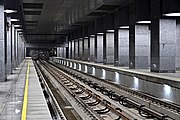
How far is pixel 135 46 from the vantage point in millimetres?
25250

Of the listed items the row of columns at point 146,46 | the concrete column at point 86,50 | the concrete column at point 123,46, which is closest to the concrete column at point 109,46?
the row of columns at point 146,46

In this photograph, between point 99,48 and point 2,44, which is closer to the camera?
point 2,44

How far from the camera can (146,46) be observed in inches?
1001

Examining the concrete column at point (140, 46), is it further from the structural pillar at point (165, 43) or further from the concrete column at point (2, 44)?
the concrete column at point (2, 44)

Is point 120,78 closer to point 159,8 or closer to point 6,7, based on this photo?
point 159,8

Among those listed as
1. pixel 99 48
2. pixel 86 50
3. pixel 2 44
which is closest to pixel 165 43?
pixel 2 44

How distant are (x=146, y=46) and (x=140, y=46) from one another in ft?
1.61

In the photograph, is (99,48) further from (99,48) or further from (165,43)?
(165,43)

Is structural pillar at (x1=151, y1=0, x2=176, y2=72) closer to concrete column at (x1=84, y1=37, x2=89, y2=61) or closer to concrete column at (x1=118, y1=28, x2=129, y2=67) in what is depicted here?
concrete column at (x1=118, y1=28, x2=129, y2=67)

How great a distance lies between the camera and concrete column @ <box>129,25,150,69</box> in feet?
82.5

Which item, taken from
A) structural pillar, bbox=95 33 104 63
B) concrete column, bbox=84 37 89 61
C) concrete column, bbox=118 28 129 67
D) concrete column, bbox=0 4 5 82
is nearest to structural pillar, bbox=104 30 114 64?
structural pillar, bbox=95 33 104 63

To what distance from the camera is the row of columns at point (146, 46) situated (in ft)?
66.3

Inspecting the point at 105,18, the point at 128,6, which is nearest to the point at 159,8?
the point at 128,6

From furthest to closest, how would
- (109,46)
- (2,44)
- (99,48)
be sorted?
(99,48) < (109,46) < (2,44)
